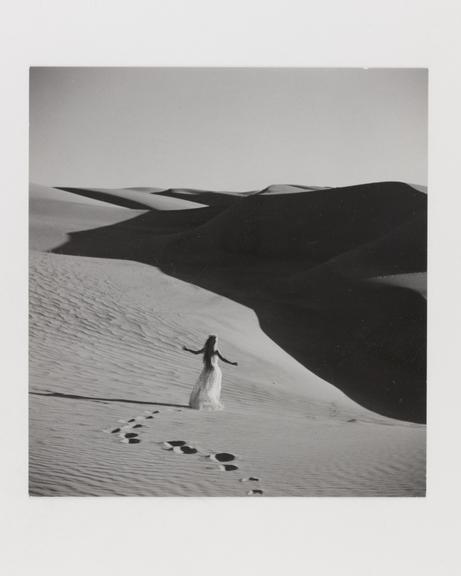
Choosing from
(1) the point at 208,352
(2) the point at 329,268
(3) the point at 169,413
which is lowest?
(3) the point at 169,413

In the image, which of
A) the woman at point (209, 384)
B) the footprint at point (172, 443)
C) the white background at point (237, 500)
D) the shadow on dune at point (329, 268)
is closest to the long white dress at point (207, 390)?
the woman at point (209, 384)

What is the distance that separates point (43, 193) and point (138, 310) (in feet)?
4.17

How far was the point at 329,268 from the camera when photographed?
6.20m

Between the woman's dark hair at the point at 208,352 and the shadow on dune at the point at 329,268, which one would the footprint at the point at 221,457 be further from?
the shadow on dune at the point at 329,268

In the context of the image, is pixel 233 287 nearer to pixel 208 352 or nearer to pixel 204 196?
pixel 208 352

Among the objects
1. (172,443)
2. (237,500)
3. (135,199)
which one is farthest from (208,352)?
(135,199)

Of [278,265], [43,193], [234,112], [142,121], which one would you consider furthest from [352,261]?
[43,193]

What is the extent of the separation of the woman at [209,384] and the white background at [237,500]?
2.61 feet

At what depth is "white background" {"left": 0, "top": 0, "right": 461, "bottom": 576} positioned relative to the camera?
19.2 feet

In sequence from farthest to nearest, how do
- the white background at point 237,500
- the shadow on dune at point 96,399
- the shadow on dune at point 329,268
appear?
1. the shadow on dune at point 329,268
2. the shadow on dune at point 96,399
3. the white background at point 237,500

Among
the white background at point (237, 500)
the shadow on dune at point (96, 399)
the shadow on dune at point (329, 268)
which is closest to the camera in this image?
the white background at point (237, 500)

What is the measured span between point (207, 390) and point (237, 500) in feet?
3.04

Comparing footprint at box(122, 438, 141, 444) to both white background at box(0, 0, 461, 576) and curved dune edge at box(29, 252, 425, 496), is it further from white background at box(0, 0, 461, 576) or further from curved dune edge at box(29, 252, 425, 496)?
white background at box(0, 0, 461, 576)

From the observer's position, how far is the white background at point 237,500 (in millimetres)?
5859
